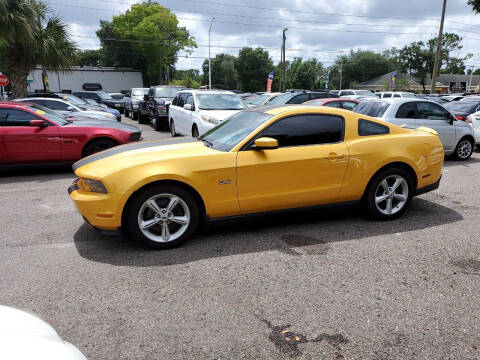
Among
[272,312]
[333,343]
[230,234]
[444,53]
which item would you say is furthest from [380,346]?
[444,53]

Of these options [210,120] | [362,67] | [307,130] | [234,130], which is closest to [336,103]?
[210,120]

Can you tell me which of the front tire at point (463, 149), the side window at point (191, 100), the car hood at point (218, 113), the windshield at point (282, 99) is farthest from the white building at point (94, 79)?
the front tire at point (463, 149)

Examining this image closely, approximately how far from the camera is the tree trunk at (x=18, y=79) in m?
18.0

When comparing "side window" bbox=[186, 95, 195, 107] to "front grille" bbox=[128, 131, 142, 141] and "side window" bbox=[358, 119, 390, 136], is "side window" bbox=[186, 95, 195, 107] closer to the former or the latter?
"front grille" bbox=[128, 131, 142, 141]

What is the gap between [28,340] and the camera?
154cm

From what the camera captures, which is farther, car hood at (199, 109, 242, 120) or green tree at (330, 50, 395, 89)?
green tree at (330, 50, 395, 89)

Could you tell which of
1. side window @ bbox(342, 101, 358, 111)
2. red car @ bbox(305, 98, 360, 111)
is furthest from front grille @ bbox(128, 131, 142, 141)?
side window @ bbox(342, 101, 358, 111)

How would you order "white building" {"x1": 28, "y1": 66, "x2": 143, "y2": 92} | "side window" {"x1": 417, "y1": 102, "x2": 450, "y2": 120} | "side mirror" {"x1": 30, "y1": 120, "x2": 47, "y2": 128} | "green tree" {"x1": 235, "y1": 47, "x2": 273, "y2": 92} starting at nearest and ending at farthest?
"side mirror" {"x1": 30, "y1": 120, "x2": 47, "y2": 128}
"side window" {"x1": 417, "y1": 102, "x2": 450, "y2": 120}
"white building" {"x1": 28, "y1": 66, "x2": 143, "y2": 92}
"green tree" {"x1": 235, "y1": 47, "x2": 273, "y2": 92}

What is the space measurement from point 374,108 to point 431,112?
1.39 metres

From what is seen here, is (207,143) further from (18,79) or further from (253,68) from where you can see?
(253,68)

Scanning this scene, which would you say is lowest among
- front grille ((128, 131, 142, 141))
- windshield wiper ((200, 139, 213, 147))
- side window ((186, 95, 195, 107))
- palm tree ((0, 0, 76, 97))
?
front grille ((128, 131, 142, 141))

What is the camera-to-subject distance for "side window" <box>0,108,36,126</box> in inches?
316

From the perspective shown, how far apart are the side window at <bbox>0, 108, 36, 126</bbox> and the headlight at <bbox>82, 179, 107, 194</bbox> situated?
486 cm

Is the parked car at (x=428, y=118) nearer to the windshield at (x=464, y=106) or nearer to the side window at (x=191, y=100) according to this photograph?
the windshield at (x=464, y=106)
